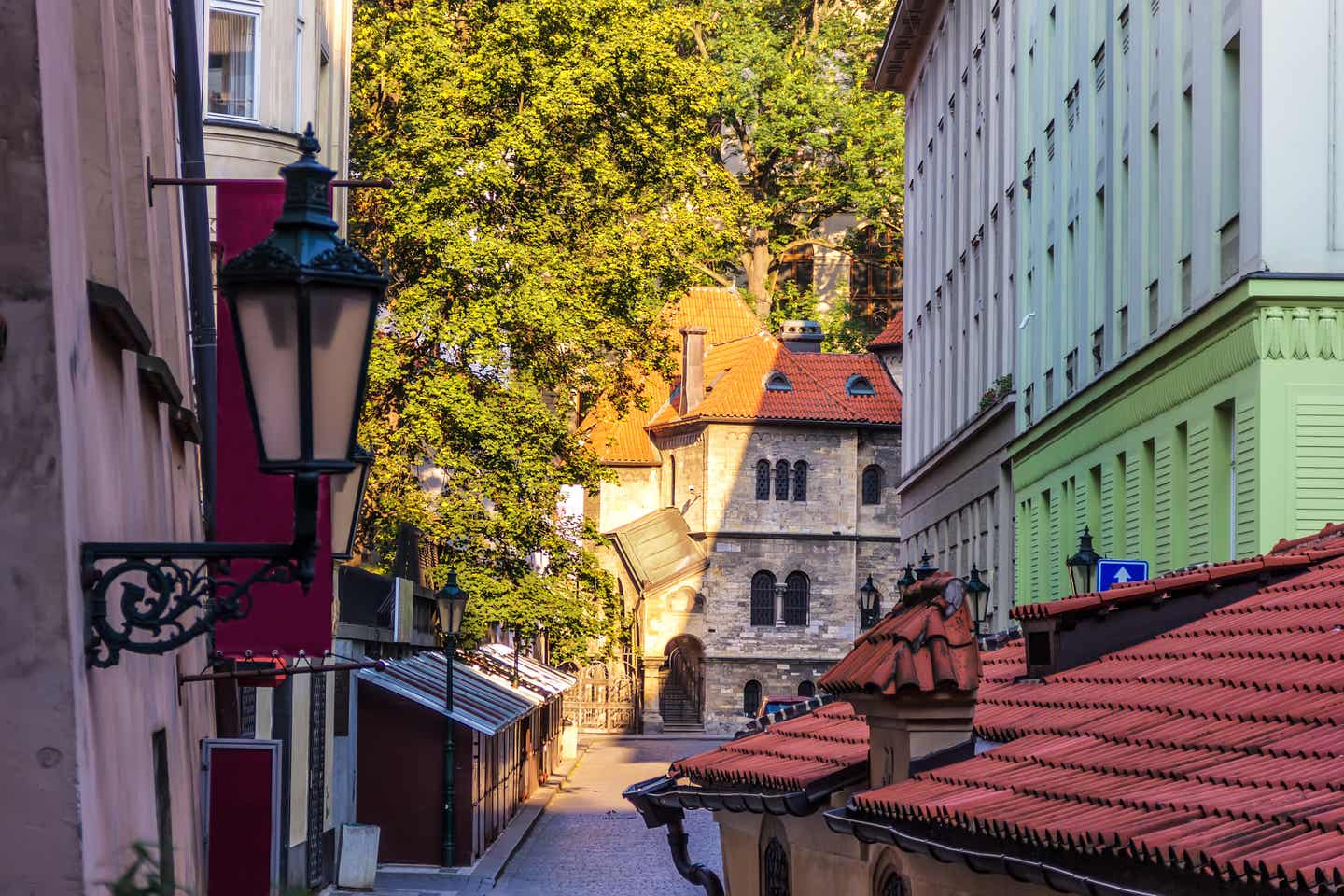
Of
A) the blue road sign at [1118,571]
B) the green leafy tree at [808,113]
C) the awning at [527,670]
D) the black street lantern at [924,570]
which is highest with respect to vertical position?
the green leafy tree at [808,113]

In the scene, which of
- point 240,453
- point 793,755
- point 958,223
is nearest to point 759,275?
point 958,223

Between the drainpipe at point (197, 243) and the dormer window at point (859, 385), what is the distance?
66.0 m

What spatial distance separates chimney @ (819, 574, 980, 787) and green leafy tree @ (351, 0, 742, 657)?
21938 mm

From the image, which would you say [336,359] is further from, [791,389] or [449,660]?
[791,389]

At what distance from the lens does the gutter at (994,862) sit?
7.05 metres

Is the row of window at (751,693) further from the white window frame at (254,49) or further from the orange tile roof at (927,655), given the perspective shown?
the orange tile roof at (927,655)

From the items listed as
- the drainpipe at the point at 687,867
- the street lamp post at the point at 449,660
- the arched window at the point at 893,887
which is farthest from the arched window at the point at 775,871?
the street lamp post at the point at 449,660

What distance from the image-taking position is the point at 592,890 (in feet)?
87.3

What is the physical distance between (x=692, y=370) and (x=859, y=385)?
6239mm

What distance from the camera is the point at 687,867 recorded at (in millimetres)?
16891

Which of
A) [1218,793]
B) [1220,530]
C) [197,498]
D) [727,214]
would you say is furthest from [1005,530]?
[1218,793]

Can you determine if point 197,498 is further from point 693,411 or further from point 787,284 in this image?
point 787,284

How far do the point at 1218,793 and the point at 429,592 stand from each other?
2680 cm

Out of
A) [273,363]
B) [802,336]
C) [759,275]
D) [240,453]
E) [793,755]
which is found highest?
[759,275]
